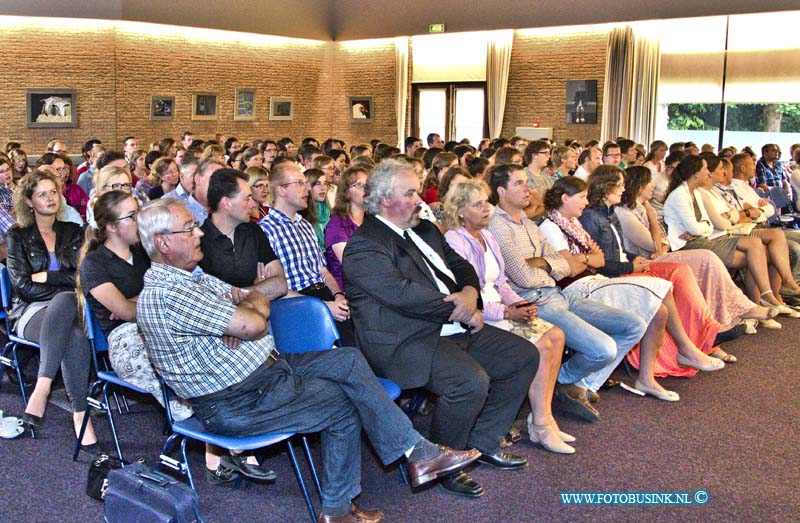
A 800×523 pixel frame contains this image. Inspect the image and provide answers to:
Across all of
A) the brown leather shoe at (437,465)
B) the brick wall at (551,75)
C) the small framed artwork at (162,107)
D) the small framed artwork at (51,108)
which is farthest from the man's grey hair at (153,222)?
the brick wall at (551,75)

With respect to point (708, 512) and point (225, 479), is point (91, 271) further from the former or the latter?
point (708, 512)

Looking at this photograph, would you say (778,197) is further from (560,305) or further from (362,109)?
(362,109)

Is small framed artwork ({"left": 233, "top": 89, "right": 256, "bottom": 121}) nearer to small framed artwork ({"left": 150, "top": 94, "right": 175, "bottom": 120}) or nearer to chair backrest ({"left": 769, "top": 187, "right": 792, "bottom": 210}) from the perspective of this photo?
small framed artwork ({"left": 150, "top": 94, "right": 175, "bottom": 120})

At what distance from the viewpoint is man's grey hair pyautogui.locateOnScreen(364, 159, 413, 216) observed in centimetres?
408

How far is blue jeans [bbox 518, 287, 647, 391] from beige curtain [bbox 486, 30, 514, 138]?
14.2 metres

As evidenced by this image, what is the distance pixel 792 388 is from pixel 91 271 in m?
4.51

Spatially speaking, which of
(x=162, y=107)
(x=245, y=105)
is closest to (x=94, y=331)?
(x=162, y=107)

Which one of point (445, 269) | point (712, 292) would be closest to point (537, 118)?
point (712, 292)

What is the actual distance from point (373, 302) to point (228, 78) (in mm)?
16189

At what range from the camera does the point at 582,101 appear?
1759 centimetres

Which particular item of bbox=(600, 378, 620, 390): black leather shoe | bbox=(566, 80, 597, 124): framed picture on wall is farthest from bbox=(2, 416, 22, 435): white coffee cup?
bbox=(566, 80, 597, 124): framed picture on wall

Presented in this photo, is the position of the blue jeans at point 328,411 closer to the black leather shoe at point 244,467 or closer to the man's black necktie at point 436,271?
the black leather shoe at point 244,467

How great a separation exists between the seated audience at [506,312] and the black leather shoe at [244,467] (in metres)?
1.46

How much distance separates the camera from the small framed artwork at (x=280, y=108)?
20.1m
